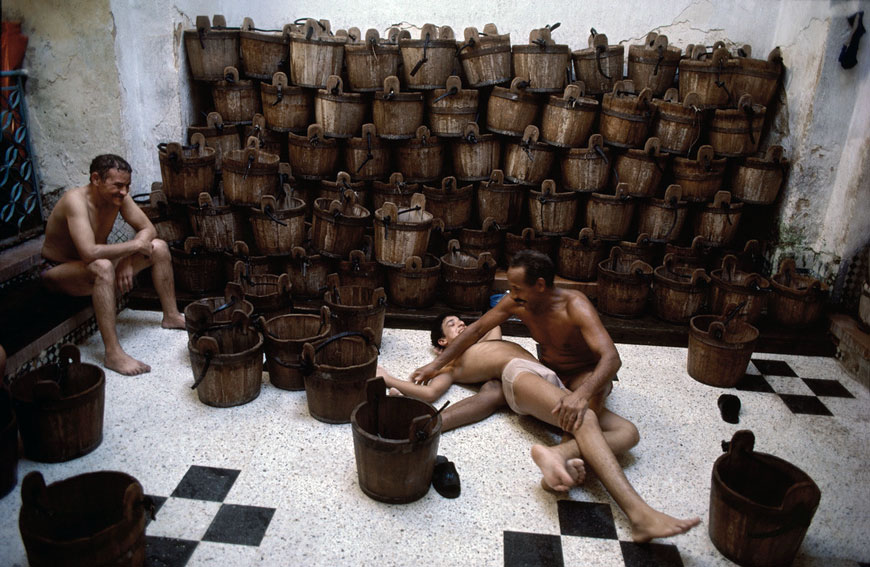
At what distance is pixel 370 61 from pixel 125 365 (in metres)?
3.26

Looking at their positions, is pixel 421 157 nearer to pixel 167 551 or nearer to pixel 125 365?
pixel 125 365

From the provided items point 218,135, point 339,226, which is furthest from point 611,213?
point 218,135

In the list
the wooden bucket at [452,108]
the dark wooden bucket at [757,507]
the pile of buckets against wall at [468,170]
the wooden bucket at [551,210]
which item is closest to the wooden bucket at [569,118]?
the pile of buckets against wall at [468,170]

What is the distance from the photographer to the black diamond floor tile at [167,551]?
265cm

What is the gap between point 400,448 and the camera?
9.34 feet

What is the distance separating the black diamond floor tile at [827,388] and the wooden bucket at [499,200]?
8.85ft

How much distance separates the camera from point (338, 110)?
5.57 m

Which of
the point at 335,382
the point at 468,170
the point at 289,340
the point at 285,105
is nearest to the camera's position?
the point at 335,382

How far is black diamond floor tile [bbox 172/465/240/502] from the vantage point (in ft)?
10.0

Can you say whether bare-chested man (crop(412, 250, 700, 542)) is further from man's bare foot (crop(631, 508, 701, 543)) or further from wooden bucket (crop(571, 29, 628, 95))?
wooden bucket (crop(571, 29, 628, 95))

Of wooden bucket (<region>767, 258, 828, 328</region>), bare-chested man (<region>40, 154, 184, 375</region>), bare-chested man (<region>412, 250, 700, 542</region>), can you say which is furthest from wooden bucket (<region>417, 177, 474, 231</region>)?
wooden bucket (<region>767, 258, 828, 328</region>)

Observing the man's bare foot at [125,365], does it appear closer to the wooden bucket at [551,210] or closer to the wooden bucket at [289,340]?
the wooden bucket at [289,340]

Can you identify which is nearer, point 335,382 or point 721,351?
point 335,382

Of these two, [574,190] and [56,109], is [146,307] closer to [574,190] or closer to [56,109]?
[56,109]
